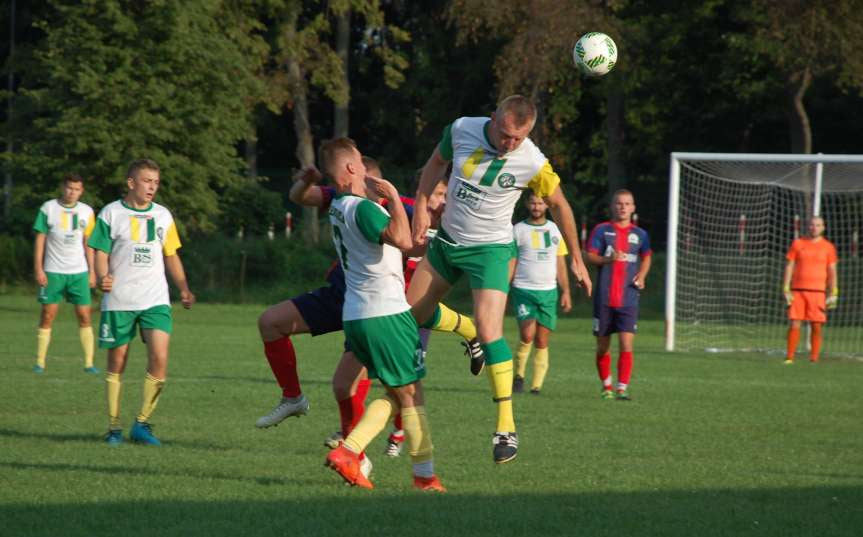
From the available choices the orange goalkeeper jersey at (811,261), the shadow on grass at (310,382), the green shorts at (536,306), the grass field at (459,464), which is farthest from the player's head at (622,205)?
the orange goalkeeper jersey at (811,261)

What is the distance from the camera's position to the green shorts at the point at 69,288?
15.4 metres

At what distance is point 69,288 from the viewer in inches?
613

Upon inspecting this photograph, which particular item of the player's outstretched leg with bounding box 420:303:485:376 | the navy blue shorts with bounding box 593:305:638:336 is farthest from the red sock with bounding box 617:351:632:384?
the player's outstretched leg with bounding box 420:303:485:376

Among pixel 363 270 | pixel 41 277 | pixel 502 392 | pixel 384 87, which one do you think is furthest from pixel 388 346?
pixel 384 87

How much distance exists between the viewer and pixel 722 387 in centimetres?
1445

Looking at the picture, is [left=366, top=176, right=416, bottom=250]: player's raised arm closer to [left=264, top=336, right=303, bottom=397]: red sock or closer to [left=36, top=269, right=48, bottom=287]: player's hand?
[left=264, top=336, right=303, bottom=397]: red sock

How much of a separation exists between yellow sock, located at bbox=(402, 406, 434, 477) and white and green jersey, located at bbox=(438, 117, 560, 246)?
1519 mm

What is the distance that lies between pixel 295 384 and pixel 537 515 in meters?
2.38

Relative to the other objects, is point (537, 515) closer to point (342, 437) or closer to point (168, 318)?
point (342, 437)

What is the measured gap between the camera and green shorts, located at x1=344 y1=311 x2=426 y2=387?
6.84 meters

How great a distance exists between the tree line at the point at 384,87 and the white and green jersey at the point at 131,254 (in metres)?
20.0

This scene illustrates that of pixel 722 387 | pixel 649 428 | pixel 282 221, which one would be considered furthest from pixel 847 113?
pixel 649 428

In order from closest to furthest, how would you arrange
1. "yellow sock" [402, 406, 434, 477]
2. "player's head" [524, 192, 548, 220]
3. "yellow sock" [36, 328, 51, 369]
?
"yellow sock" [402, 406, 434, 477] → "player's head" [524, 192, 548, 220] → "yellow sock" [36, 328, 51, 369]

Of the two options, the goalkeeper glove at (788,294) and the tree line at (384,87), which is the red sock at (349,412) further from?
the tree line at (384,87)
